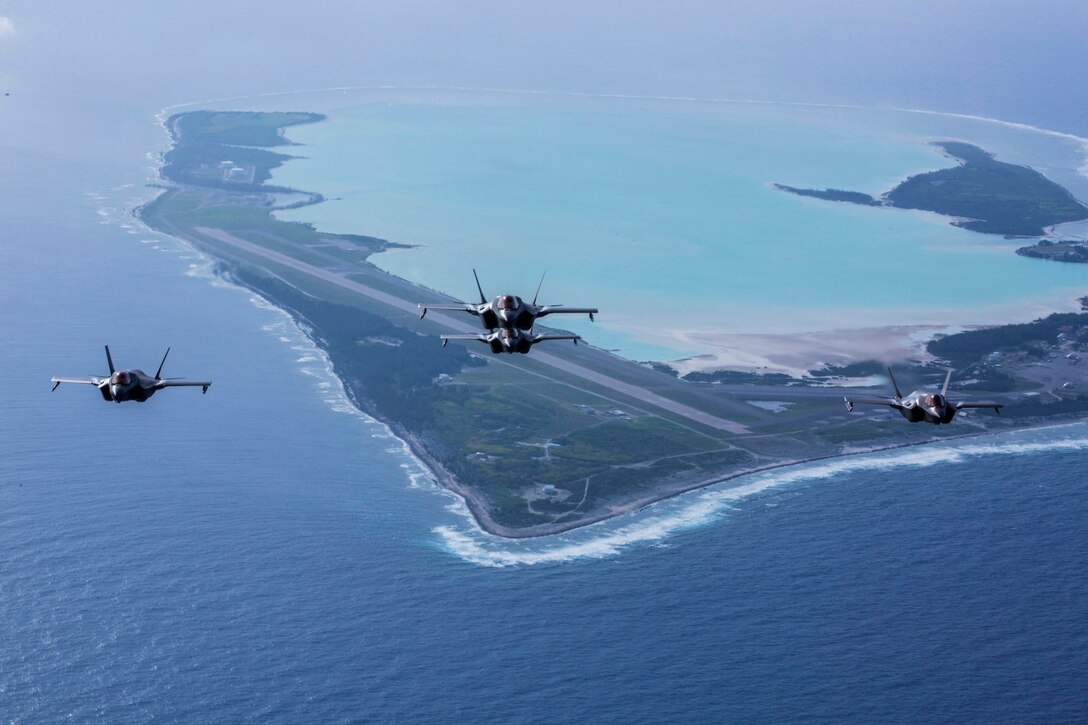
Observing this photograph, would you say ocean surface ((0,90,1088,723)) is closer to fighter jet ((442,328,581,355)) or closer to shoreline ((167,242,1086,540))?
shoreline ((167,242,1086,540))

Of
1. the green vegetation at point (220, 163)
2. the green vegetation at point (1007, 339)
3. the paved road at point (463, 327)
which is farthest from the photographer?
the green vegetation at point (220, 163)

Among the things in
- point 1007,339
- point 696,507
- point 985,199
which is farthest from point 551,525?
point 985,199

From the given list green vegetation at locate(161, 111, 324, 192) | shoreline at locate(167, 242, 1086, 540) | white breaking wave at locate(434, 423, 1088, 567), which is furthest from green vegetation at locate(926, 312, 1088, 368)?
green vegetation at locate(161, 111, 324, 192)

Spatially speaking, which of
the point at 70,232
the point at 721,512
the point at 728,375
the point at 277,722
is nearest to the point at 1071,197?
the point at 728,375

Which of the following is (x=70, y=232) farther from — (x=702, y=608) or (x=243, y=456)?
(x=702, y=608)

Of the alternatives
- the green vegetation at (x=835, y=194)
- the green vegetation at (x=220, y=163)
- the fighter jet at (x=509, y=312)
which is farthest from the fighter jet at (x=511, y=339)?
the green vegetation at (x=220, y=163)

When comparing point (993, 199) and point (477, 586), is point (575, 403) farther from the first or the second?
point (993, 199)

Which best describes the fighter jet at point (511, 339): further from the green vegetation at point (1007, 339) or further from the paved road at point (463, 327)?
the green vegetation at point (1007, 339)
